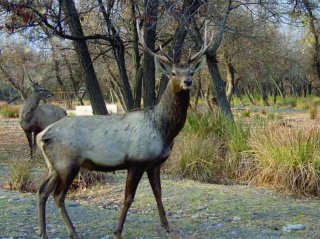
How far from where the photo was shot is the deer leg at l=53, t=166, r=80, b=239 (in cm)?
598

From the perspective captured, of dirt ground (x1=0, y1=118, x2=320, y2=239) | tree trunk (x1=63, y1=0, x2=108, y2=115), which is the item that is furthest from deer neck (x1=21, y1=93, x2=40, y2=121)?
dirt ground (x1=0, y1=118, x2=320, y2=239)

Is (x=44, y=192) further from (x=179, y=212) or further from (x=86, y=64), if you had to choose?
(x=86, y=64)

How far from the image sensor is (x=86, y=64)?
43.5 feet

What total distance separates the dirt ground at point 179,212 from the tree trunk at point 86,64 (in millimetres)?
3569

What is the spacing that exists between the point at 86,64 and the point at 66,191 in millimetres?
7498

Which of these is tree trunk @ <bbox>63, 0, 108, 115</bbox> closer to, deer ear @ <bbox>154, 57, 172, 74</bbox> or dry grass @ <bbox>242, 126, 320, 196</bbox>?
dry grass @ <bbox>242, 126, 320, 196</bbox>

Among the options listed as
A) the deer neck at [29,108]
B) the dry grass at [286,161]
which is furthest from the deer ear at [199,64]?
the deer neck at [29,108]

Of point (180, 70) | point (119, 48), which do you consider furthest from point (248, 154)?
point (119, 48)

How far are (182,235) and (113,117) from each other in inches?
59.7

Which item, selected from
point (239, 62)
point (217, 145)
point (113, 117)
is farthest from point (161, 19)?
point (239, 62)

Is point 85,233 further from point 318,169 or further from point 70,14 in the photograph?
point 70,14

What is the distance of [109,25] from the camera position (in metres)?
13.7

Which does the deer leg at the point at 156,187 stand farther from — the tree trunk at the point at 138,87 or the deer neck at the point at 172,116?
the tree trunk at the point at 138,87

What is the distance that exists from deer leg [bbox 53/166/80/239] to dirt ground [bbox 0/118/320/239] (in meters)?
0.26
